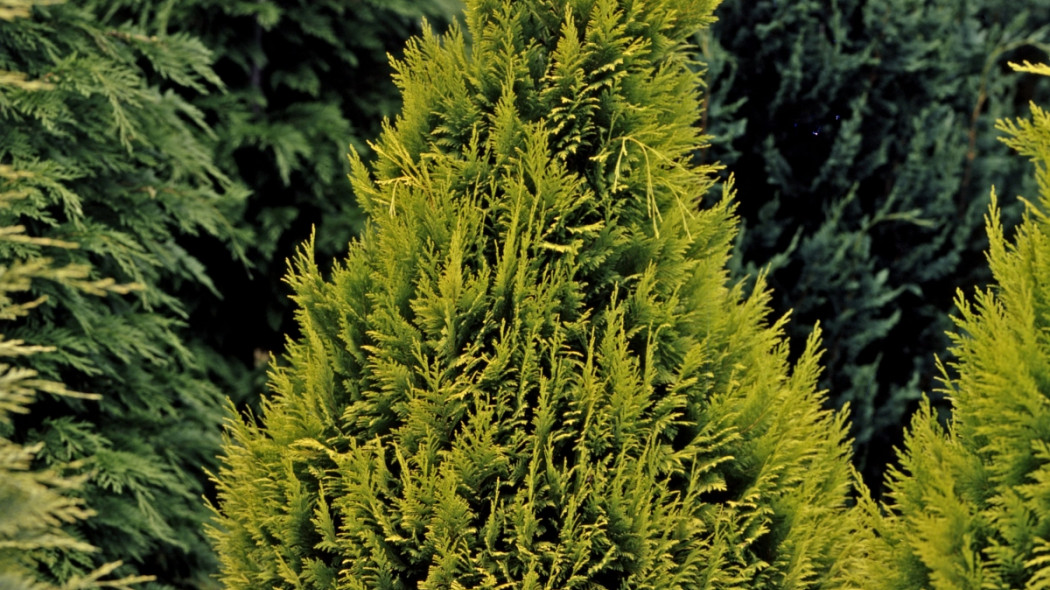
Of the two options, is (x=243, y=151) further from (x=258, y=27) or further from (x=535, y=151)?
(x=535, y=151)

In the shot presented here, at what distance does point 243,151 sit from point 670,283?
367 cm

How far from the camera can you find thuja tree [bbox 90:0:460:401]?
5402 mm

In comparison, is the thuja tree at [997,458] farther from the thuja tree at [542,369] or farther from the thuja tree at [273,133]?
the thuja tree at [273,133]


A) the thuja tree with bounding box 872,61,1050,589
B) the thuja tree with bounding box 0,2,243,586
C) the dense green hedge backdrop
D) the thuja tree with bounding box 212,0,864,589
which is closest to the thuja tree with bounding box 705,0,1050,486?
the dense green hedge backdrop

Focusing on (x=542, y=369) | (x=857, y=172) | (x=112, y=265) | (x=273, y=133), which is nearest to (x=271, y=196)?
(x=273, y=133)

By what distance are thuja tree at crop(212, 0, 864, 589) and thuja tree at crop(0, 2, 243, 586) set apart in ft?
5.05

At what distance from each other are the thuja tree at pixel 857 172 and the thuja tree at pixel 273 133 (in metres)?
1.97

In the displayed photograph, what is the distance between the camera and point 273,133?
5383 mm

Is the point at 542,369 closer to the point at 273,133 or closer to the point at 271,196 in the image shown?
the point at 273,133

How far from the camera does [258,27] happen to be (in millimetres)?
5629

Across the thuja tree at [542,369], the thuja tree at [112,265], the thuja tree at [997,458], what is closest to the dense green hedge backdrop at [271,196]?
the thuja tree at [112,265]

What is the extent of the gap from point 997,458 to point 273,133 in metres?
4.15

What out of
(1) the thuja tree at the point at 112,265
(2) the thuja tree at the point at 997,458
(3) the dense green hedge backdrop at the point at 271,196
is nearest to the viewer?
(2) the thuja tree at the point at 997,458

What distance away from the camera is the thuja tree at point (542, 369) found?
102 inches
